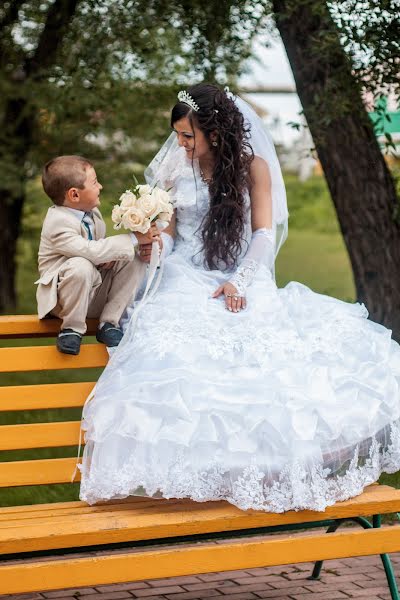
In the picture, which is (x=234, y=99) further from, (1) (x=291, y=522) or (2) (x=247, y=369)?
(1) (x=291, y=522)

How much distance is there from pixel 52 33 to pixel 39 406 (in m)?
5.89

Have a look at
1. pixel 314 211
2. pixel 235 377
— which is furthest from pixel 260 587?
pixel 314 211

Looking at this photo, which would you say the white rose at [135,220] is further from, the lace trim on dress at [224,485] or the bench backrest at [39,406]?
the lace trim on dress at [224,485]

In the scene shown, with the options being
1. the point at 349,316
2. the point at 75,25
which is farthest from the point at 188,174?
the point at 75,25

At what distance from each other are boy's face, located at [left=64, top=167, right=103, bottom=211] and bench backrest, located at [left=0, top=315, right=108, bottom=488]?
1.69 feet

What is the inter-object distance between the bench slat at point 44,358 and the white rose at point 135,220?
47 centimetres

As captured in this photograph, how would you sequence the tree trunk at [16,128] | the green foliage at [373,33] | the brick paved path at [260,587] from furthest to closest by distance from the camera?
the tree trunk at [16,128] < the green foliage at [373,33] < the brick paved path at [260,587]

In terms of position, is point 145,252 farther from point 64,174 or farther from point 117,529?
point 117,529

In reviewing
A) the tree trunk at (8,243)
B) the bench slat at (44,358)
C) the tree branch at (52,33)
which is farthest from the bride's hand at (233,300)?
the tree trunk at (8,243)

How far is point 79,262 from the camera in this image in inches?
150

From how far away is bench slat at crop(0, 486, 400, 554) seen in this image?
129 inches

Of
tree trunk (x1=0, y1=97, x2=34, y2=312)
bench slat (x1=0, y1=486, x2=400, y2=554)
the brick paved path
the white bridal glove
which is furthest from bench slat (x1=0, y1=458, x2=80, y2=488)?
tree trunk (x1=0, y1=97, x2=34, y2=312)

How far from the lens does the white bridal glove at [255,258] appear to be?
4004mm

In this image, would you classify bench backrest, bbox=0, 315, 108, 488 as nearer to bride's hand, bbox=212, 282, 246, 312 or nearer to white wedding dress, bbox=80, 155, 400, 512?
white wedding dress, bbox=80, 155, 400, 512
